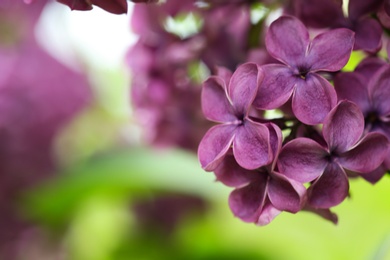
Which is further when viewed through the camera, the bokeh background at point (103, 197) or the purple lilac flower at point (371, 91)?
the bokeh background at point (103, 197)

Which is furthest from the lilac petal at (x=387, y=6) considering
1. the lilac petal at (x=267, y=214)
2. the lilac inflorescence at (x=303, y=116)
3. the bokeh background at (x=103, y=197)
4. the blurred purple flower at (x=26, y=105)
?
the blurred purple flower at (x=26, y=105)

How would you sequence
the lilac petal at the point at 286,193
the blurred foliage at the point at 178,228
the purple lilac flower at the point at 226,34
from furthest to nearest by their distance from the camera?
the blurred foliage at the point at 178,228 → the purple lilac flower at the point at 226,34 → the lilac petal at the point at 286,193

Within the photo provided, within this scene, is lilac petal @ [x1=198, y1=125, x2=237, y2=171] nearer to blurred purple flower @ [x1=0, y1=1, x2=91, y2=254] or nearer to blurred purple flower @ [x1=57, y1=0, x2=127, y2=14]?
blurred purple flower @ [x1=57, y1=0, x2=127, y2=14]

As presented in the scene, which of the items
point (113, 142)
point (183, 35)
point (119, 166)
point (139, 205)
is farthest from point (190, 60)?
point (113, 142)

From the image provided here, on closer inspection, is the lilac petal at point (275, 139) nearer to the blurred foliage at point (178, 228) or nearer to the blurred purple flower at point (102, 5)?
the blurred purple flower at point (102, 5)

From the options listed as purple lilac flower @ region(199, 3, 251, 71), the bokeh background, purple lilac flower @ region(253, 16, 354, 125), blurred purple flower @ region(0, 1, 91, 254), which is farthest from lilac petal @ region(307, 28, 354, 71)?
blurred purple flower @ region(0, 1, 91, 254)

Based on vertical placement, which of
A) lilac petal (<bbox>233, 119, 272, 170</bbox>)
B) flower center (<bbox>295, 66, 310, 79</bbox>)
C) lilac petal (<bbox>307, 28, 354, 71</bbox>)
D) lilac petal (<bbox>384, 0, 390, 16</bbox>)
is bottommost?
lilac petal (<bbox>233, 119, 272, 170</bbox>)
